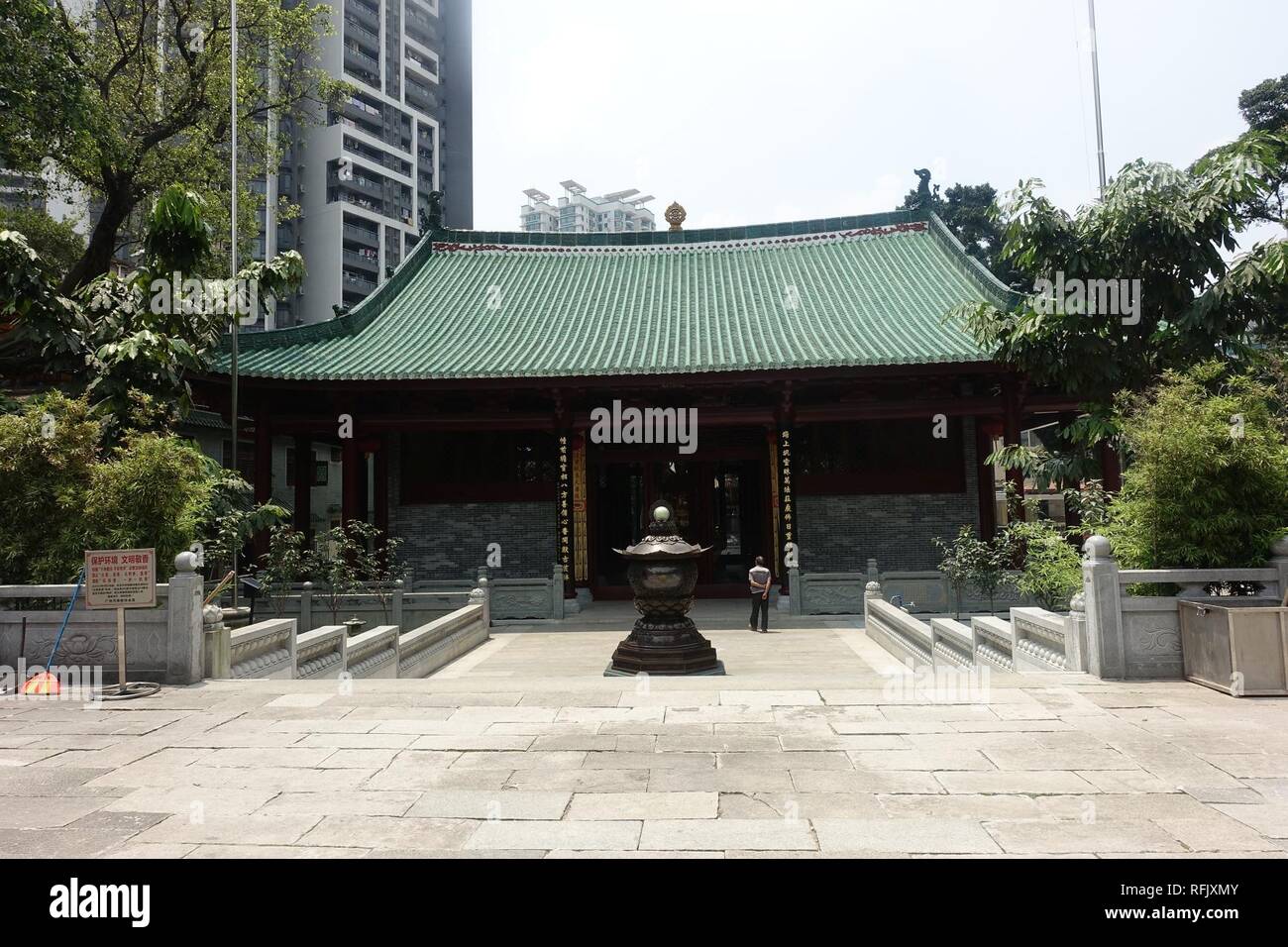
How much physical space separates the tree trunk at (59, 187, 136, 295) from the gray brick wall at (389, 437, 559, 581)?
7.10 m

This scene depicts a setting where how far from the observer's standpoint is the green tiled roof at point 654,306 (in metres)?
13.9

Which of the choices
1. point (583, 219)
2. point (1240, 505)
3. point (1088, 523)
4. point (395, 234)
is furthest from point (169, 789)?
point (583, 219)

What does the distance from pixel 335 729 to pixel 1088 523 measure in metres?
7.64

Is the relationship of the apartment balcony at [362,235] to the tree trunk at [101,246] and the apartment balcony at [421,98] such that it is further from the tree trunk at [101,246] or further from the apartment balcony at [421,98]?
the tree trunk at [101,246]

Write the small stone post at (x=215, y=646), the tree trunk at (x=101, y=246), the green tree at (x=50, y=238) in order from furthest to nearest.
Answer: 1. the green tree at (x=50, y=238)
2. the tree trunk at (x=101, y=246)
3. the small stone post at (x=215, y=646)

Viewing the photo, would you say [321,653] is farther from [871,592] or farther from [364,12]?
[364,12]

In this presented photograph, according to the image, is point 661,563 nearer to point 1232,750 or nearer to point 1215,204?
point 1232,750

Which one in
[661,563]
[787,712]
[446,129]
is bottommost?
[787,712]

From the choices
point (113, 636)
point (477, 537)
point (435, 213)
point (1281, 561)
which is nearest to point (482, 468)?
point (477, 537)

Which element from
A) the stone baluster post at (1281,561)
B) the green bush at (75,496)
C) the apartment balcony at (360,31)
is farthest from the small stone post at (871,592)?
the apartment balcony at (360,31)

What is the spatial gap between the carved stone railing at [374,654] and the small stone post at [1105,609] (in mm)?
6922

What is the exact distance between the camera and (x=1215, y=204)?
323 inches

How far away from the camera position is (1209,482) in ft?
21.7

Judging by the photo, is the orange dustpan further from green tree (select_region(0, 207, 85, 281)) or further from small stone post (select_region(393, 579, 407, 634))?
green tree (select_region(0, 207, 85, 281))
